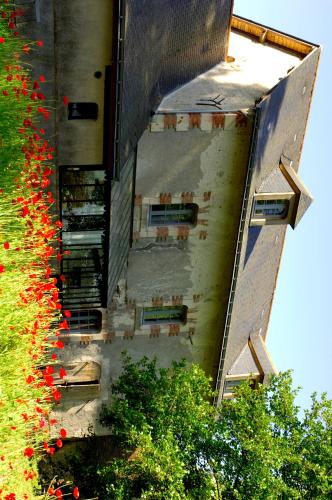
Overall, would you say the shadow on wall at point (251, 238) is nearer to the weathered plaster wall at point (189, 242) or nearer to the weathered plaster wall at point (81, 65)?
the weathered plaster wall at point (189, 242)

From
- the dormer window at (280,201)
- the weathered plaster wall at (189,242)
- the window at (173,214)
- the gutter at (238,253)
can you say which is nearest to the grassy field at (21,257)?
the weathered plaster wall at (189,242)

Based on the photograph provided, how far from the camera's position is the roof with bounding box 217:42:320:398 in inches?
761

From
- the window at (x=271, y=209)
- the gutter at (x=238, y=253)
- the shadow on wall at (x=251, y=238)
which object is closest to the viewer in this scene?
the gutter at (x=238, y=253)

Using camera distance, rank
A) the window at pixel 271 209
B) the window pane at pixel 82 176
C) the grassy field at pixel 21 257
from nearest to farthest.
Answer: the grassy field at pixel 21 257 < the window pane at pixel 82 176 < the window at pixel 271 209

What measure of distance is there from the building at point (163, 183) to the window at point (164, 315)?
0.13ft

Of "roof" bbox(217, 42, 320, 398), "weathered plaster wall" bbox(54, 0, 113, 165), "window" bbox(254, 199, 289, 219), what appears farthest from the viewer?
"window" bbox(254, 199, 289, 219)

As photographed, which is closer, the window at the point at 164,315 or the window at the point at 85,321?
the window at the point at 85,321

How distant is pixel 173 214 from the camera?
1989 centimetres

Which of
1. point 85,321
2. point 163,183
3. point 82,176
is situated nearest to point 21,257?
point 82,176

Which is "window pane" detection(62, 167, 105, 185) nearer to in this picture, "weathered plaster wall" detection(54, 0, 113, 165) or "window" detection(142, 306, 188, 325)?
"weathered plaster wall" detection(54, 0, 113, 165)

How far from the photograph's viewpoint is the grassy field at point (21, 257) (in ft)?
44.1

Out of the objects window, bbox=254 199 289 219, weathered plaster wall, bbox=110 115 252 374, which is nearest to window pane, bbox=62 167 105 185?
weathered plaster wall, bbox=110 115 252 374

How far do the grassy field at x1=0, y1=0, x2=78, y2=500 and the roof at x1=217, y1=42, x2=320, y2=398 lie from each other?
20.9 ft

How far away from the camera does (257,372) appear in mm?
23781
